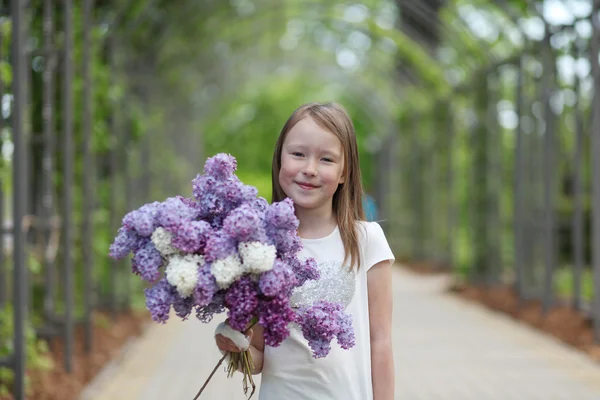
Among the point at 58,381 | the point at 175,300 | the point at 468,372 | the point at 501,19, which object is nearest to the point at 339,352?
the point at 175,300

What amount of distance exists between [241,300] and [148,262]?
20cm

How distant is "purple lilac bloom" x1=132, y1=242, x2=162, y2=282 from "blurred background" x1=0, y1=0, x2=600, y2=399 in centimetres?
338

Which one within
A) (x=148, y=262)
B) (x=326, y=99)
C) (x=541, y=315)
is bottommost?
(x=541, y=315)

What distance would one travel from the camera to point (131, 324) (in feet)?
35.3

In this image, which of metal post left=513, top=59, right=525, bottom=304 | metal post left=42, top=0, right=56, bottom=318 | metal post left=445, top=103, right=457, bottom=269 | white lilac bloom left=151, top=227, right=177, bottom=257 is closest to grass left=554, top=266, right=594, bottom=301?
metal post left=513, top=59, right=525, bottom=304

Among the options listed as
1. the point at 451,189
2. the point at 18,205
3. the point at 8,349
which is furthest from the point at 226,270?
the point at 451,189

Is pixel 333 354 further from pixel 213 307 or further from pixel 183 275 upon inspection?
pixel 183 275

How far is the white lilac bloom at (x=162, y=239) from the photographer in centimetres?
219

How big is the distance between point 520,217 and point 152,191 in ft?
16.0

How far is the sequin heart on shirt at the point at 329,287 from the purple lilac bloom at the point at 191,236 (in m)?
0.28

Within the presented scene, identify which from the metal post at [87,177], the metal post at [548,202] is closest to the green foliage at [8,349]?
the metal post at [87,177]

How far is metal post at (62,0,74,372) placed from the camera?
7266 millimetres

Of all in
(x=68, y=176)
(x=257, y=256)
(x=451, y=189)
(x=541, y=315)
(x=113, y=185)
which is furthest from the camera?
(x=451, y=189)

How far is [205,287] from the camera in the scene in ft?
7.09
